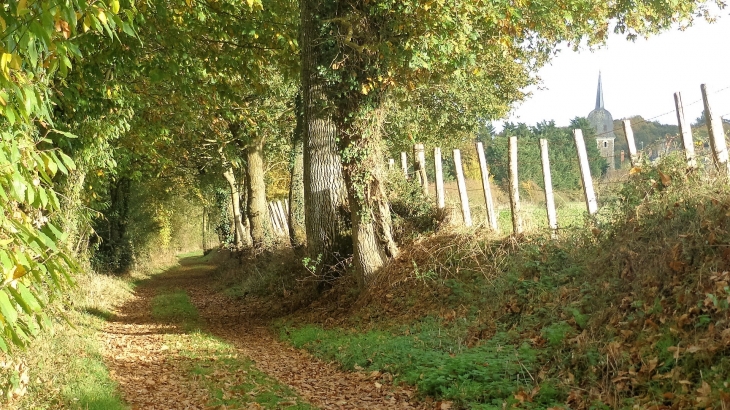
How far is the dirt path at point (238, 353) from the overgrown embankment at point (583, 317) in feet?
1.38

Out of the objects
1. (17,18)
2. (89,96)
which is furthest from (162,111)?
(17,18)

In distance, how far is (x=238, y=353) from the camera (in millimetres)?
12852

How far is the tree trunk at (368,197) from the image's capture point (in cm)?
1435

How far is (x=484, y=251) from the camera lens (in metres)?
13.4

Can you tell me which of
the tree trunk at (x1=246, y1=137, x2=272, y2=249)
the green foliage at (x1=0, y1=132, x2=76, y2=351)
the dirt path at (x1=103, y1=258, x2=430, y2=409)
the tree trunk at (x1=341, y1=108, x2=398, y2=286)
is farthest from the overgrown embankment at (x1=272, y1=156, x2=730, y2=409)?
the tree trunk at (x1=246, y1=137, x2=272, y2=249)

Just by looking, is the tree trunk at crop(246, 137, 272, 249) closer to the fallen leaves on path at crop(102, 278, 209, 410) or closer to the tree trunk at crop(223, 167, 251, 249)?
the tree trunk at crop(223, 167, 251, 249)

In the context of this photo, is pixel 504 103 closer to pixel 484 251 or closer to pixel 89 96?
pixel 484 251

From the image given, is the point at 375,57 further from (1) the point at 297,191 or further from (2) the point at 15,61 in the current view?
(2) the point at 15,61

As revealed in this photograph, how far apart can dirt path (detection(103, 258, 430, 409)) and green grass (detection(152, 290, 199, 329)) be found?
1.07 ft

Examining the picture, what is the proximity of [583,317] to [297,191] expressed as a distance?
15.3 metres

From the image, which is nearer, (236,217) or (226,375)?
(226,375)

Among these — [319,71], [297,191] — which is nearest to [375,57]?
[319,71]

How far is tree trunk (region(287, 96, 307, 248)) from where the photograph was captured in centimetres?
2036

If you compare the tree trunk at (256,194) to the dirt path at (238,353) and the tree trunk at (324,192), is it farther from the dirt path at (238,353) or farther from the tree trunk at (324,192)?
the tree trunk at (324,192)
